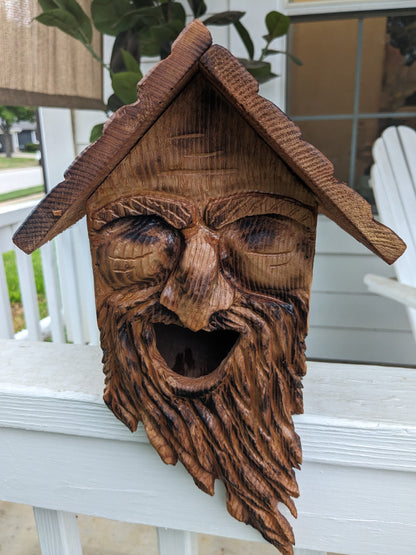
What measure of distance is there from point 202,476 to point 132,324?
0.21 metres

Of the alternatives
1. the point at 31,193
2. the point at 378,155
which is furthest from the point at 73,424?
the point at 31,193

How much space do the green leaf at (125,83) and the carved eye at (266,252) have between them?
0.65 m

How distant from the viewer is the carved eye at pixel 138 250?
0.49 meters

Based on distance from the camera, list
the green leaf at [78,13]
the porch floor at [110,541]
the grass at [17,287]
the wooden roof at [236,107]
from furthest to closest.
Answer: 1. the grass at [17,287]
2. the porch floor at [110,541]
3. the green leaf at [78,13]
4. the wooden roof at [236,107]

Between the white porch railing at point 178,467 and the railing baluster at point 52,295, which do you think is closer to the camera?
the white porch railing at point 178,467

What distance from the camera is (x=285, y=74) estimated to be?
63.6 inches

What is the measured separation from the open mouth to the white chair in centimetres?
97

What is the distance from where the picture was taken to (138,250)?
492mm

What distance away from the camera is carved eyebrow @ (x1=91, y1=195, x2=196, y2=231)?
18.6 inches

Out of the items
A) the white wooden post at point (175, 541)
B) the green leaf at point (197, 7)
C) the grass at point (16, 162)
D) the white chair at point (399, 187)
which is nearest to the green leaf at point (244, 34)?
the green leaf at point (197, 7)

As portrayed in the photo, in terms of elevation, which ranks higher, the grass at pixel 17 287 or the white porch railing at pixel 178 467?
the white porch railing at pixel 178 467

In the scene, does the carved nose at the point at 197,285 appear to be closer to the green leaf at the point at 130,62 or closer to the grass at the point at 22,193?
the green leaf at the point at 130,62

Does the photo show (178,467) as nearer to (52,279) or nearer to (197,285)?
(197,285)

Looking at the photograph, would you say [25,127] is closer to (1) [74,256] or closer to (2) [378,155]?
(1) [74,256]
